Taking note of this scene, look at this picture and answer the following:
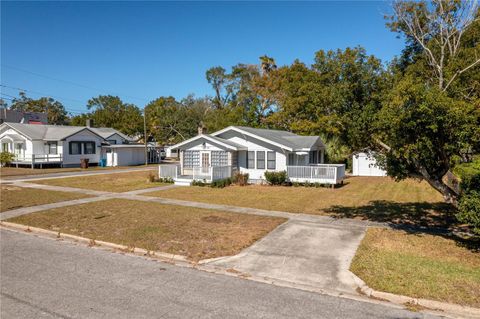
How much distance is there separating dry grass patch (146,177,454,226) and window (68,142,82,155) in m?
24.8

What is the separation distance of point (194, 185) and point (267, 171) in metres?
5.54

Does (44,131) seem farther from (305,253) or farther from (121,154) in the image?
(305,253)

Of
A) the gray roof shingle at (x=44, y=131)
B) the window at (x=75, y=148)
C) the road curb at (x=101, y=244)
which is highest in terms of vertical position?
the gray roof shingle at (x=44, y=131)

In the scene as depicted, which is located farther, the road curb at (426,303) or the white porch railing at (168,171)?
the white porch railing at (168,171)

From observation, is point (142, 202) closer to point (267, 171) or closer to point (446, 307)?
point (267, 171)

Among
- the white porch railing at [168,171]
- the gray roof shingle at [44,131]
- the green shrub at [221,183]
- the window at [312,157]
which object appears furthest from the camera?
the gray roof shingle at [44,131]

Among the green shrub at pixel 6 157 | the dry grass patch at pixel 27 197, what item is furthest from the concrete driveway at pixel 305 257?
the green shrub at pixel 6 157

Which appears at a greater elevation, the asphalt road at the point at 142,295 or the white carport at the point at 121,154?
the white carport at the point at 121,154

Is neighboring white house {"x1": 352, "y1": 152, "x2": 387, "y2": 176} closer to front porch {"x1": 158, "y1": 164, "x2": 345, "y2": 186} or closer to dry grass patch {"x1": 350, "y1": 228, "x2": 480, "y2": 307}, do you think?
front porch {"x1": 158, "y1": 164, "x2": 345, "y2": 186}

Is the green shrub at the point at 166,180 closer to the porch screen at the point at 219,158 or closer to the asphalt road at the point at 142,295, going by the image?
the porch screen at the point at 219,158

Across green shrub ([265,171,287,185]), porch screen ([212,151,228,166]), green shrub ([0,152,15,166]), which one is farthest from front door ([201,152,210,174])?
green shrub ([0,152,15,166])

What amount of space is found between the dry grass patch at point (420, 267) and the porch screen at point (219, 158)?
16209mm

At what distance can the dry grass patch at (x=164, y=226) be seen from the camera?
A: 9789mm

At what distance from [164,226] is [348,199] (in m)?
10.7
